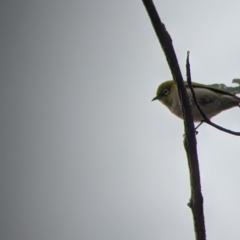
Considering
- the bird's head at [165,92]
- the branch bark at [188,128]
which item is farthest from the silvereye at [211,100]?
the branch bark at [188,128]

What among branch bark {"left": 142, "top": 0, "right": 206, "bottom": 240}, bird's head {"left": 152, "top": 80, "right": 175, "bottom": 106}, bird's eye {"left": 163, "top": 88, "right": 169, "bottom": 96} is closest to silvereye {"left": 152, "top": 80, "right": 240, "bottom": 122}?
bird's head {"left": 152, "top": 80, "right": 175, "bottom": 106}

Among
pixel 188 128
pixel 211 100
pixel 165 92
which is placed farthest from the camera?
pixel 165 92

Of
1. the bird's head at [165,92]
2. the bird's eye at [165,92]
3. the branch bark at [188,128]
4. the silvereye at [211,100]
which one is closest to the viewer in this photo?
the branch bark at [188,128]

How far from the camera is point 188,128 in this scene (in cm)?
→ 335

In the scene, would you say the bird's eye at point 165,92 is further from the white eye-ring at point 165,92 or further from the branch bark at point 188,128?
the branch bark at point 188,128

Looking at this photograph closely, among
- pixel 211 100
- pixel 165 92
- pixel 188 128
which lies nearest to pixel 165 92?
pixel 165 92

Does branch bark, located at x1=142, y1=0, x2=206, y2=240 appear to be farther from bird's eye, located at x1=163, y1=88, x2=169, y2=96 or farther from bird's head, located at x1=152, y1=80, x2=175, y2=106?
bird's eye, located at x1=163, y1=88, x2=169, y2=96

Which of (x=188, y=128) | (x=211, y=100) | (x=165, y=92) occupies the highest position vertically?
(x=165, y=92)

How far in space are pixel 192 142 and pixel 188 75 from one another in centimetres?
54

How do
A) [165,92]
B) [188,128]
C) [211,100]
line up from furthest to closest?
[165,92] → [211,100] → [188,128]

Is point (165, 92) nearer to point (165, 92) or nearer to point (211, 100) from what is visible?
point (165, 92)

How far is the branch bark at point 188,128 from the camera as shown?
308 centimetres

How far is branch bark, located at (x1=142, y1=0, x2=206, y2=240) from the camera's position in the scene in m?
3.08

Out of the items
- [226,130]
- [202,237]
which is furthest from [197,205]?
[226,130]
